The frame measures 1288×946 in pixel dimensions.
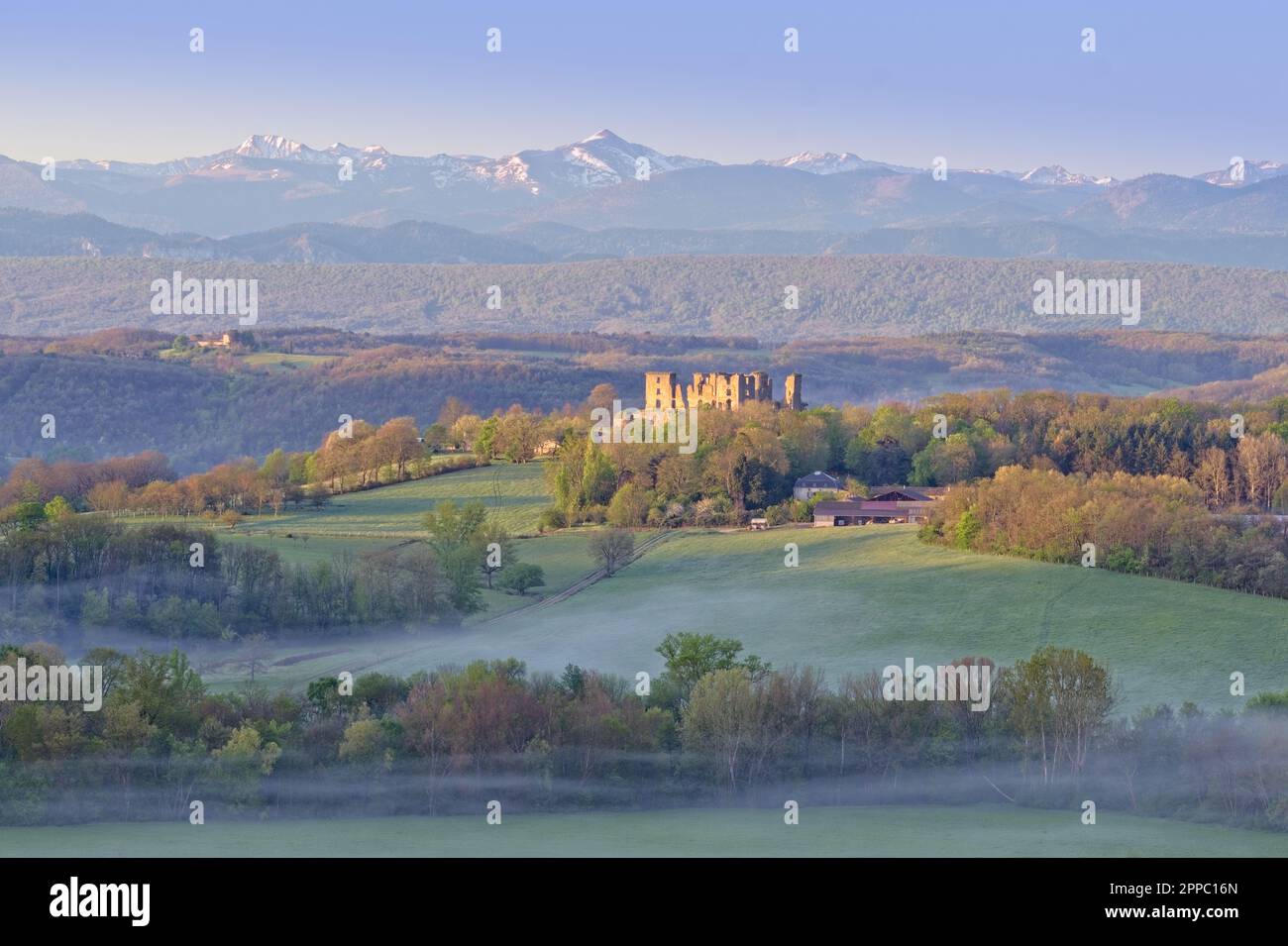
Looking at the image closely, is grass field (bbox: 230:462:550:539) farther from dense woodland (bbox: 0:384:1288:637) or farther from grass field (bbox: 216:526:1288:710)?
grass field (bbox: 216:526:1288:710)

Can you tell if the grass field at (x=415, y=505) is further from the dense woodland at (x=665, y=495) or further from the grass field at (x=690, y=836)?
the grass field at (x=690, y=836)

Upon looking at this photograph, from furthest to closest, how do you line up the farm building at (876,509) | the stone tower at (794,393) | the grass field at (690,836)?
the stone tower at (794,393)
the farm building at (876,509)
the grass field at (690,836)

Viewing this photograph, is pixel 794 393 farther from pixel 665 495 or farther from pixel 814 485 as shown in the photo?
pixel 665 495

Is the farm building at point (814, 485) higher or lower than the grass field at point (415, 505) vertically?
higher

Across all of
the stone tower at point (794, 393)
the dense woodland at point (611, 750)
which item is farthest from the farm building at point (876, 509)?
the dense woodland at point (611, 750)

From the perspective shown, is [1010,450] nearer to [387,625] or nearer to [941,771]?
[387,625]

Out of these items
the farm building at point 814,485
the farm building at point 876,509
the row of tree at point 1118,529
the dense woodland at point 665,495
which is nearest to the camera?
the dense woodland at point 665,495

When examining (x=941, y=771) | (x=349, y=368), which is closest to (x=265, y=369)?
(x=349, y=368)

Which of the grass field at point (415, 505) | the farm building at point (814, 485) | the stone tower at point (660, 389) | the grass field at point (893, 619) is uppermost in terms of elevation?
the stone tower at point (660, 389)

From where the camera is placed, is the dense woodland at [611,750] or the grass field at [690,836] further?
the dense woodland at [611,750]
